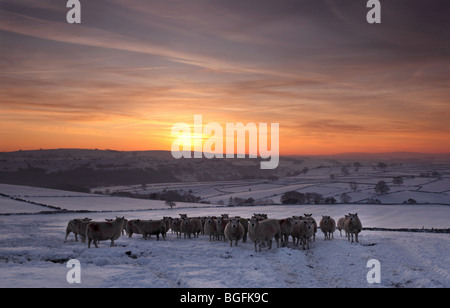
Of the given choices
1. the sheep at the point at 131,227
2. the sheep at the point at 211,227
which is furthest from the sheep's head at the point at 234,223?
the sheep at the point at 131,227

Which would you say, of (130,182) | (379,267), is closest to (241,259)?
(379,267)

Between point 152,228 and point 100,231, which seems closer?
point 100,231

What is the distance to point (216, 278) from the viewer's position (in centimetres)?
1579

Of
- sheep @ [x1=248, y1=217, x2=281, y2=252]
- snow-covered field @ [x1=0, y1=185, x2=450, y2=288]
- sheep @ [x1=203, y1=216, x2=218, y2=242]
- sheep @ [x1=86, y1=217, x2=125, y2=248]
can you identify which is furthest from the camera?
sheep @ [x1=203, y1=216, x2=218, y2=242]

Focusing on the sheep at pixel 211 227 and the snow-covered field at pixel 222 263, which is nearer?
the snow-covered field at pixel 222 263

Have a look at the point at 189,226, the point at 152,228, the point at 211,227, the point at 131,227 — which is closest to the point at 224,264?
the point at 211,227

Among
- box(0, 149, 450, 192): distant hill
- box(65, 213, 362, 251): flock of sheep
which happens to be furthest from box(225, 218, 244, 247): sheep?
box(0, 149, 450, 192): distant hill

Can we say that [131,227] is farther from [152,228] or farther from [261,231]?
[261,231]

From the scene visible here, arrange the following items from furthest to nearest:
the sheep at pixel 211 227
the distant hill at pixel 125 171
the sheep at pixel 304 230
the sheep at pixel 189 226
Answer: the distant hill at pixel 125 171
the sheep at pixel 189 226
the sheep at pixel 211 227
the sheep at pixel 304 230

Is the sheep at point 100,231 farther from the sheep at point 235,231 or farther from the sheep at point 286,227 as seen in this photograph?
the sheep at point 286,227

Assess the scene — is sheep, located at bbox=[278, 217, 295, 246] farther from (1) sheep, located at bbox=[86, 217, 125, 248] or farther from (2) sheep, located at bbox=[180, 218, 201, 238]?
(1) sheep, located at bbox=[86, 217, 125, 248]

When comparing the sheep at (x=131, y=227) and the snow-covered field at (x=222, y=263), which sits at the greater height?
the sheep at (x=131, y=227)
